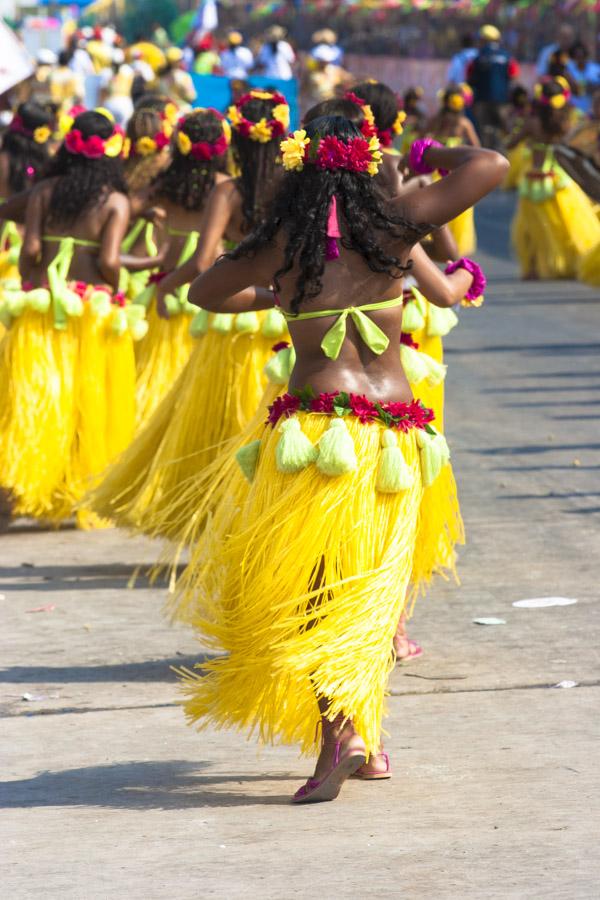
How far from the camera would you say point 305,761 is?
5.24 meters

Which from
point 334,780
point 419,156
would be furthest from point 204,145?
point 334,780

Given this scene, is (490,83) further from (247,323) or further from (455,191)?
(455,191)

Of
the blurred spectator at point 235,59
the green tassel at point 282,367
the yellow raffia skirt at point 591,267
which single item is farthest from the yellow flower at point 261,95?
the blurred spectator at point 235,59

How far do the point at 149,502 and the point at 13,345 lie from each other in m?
1.62

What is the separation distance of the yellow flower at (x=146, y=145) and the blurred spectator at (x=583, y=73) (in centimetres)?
1553

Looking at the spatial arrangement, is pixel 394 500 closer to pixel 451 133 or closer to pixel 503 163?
pixel 503 163

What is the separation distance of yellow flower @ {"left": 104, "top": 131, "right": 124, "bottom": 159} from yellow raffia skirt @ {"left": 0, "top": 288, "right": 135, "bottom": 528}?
0.66 m

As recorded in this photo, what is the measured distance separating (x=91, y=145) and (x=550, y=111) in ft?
28.2

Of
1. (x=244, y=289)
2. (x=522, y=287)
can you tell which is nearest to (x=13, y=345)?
(x=244, y=289)

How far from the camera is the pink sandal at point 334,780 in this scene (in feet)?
15.5

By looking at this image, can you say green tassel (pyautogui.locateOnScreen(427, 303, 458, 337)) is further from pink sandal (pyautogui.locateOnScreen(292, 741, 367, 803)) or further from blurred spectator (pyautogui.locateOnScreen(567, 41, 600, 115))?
blurred spectator (pyautogui.locateOnScreen(567, 41, 600, 115))

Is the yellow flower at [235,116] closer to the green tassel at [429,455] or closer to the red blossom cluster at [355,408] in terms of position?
the red blossom cluster at [355,408]

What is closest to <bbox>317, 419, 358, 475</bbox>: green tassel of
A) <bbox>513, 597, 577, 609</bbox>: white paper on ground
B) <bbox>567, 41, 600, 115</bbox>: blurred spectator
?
<bbox>513, 597, 577, 609</bbox>: white paper on ground

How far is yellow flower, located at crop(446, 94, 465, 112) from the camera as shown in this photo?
17484mm
